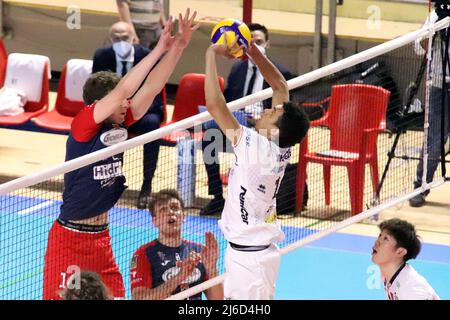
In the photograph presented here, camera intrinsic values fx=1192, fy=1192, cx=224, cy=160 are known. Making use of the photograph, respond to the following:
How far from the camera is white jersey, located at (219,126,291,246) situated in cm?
784

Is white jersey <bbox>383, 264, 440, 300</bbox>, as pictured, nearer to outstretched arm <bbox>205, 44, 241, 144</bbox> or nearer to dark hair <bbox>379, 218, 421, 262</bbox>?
dark hair <bbox>379, 218, 421, 262</bbox>

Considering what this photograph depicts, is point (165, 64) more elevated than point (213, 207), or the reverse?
point (165, 64)

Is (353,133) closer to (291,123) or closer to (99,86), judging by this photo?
(99,86)

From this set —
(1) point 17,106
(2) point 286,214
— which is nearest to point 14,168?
(1) point 17,106

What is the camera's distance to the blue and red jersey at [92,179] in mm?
8461

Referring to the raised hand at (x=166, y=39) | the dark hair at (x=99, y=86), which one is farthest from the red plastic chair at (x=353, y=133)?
the raised hand at (x=166, y=39)

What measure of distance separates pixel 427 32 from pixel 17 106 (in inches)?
223

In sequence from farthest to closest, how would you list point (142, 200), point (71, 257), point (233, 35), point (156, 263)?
point (142, 200) < point (156, 263) < point (71, 257) < point (233, 35)

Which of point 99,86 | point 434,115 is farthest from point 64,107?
point 99,86

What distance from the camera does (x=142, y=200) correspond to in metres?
11.7

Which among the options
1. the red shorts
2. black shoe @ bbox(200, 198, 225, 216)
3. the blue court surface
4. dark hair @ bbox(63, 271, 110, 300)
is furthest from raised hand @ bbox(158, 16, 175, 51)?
black shoe @ bbox(200, 198, 225, 216)

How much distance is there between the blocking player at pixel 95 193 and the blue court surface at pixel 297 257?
167 centimetres

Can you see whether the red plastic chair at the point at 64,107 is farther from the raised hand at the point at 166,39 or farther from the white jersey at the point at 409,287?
the white jersey at the point at 409,287

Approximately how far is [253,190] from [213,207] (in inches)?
157
